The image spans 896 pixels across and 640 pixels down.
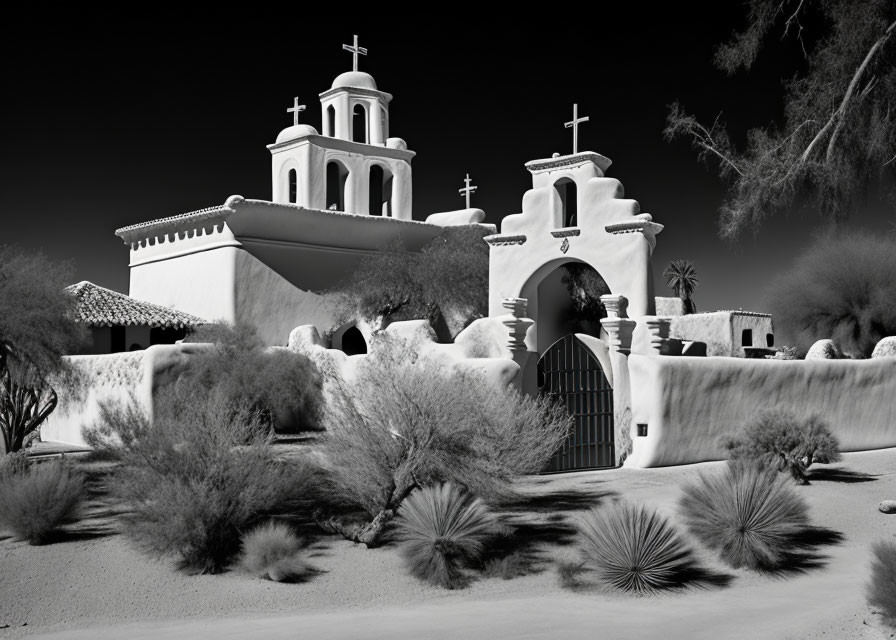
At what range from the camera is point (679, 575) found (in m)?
9.13

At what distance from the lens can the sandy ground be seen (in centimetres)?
769

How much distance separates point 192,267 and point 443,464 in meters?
16.6

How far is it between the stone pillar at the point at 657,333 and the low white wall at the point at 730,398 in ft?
2.70

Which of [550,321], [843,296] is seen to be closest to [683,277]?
[843,296]

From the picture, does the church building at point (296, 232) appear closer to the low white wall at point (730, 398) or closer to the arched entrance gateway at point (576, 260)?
the arched entrance gateway at point (576, 260)

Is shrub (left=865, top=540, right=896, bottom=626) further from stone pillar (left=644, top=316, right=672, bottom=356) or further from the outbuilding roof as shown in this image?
the outbuilding roof

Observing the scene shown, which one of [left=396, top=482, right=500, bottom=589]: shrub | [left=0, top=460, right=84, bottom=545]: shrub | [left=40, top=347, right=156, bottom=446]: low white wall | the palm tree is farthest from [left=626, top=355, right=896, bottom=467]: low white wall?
the palm tree

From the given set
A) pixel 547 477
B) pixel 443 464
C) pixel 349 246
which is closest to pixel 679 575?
pixel 443 464

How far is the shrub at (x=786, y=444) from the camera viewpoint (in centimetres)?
1307

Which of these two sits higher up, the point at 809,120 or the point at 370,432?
the point at 809,120

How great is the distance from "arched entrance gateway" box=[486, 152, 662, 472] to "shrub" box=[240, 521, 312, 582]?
6707 millimetres

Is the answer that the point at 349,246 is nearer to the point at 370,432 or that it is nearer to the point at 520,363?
the point at 520,363

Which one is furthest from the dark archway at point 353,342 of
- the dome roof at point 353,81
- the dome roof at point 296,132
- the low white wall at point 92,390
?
the low white wall at point 92,390

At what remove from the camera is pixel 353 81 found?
28609 millimetres
